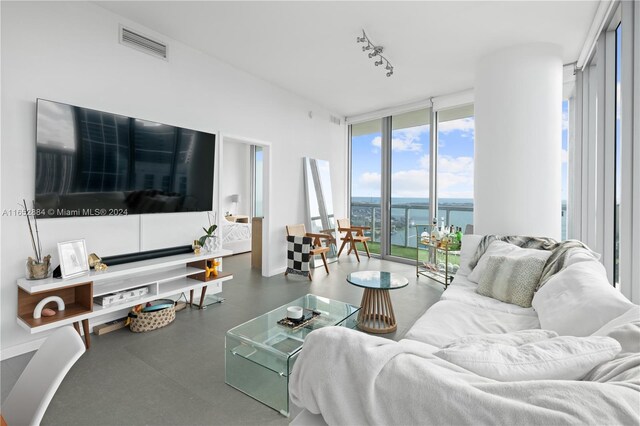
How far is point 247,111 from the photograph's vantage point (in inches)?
169

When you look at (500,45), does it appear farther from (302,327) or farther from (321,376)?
(321,376)

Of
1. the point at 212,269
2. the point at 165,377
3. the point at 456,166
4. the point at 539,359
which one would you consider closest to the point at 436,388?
the point at 539,359

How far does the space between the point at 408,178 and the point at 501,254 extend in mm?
3279

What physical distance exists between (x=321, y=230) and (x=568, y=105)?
4245mm

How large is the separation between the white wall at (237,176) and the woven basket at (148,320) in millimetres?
5308

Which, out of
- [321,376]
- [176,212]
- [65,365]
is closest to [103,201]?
[176,212]

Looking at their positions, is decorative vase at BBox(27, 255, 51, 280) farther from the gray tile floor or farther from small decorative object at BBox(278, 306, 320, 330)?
small decorative object at BBox(278, 306, 320, 330)

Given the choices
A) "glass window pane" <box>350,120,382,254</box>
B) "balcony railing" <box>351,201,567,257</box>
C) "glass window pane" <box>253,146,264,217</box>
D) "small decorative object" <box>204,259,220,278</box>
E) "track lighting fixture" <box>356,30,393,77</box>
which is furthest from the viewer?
"glass window pane" <box>253,146,264,217</box>

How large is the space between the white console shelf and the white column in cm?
344

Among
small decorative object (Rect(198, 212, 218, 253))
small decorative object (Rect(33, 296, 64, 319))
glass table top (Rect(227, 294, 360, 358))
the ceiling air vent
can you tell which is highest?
the ceiling air vent

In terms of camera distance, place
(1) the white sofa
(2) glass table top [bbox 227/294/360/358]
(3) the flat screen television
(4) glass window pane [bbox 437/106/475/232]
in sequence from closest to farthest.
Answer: (1) the white sofa
(2) glass table top [bbox 227/294/360/358]
(3) the flat screen television
(4) glass window pane [bbox 437/106/475/232]

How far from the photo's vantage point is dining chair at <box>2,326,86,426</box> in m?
1.13

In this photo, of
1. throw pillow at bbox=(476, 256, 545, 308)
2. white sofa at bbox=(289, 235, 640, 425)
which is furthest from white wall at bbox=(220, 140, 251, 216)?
white sofa at bbox=(289, 235, 640, 425)

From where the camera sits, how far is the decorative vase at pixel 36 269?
2289 millimetres
